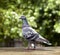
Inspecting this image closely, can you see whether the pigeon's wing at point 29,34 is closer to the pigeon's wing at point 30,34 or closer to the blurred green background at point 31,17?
the pigeon's wing at point 30,34

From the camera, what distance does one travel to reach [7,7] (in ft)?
18.7

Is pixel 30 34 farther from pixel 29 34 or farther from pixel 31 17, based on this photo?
pixel 31 17

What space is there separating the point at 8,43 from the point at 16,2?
1478 mm

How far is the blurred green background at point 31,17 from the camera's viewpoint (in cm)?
523

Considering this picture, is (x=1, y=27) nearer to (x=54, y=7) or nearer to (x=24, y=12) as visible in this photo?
(x=24, y=12)

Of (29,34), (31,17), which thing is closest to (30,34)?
(29,34)

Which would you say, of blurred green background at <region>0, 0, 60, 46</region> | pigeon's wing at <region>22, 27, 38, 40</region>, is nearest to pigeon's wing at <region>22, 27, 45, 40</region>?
pigeon's wing at <region>22, 27, 38, 40</region>

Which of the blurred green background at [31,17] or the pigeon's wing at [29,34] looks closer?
the pigeon's wing at [29,34]

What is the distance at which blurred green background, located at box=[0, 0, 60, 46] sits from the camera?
5.23m

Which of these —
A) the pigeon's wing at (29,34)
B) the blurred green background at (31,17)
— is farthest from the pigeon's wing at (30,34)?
the blurred green background at (31,17)

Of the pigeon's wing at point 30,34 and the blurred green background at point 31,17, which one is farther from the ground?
the blurred green background at point 31,17

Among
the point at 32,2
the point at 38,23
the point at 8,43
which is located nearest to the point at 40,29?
the point at 38,23

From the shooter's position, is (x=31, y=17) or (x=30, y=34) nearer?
(x=30, y=34)

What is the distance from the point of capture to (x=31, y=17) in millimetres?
5199
